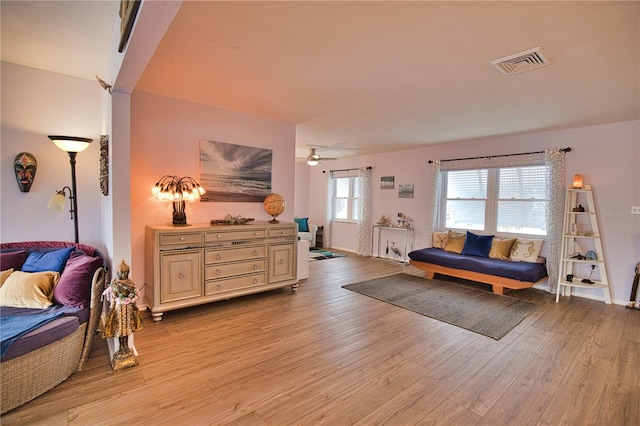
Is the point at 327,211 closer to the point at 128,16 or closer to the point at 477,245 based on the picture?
the point at 477,245

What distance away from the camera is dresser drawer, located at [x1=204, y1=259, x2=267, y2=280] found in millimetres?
3369

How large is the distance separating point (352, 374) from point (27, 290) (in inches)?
101

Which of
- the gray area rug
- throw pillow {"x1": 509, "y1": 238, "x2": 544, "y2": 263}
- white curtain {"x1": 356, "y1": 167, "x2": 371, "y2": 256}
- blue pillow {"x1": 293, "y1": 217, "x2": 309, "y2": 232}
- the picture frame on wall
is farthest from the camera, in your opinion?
blue pillow {"x1": 293, "y1": 217, "x2": 309, "y2": 232}

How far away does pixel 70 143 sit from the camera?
274 cm

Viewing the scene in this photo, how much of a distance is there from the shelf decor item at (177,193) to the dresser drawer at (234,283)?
778mm

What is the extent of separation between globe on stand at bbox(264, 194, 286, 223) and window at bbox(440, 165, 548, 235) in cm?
353

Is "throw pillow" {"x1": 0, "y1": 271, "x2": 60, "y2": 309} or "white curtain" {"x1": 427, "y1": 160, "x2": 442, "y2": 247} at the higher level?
"white curtain" {"x1": 427, "y1": 160, "x2": 442, "y2": 247}

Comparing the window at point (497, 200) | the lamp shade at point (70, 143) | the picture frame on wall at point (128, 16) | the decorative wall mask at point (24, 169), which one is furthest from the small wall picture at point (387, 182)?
the decorative wall mask at point (24, 169)

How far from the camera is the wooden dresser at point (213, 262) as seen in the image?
306 cm

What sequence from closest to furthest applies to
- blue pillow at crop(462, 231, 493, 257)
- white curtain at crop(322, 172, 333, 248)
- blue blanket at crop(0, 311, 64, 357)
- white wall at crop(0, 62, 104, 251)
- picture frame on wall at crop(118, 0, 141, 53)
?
picture frame on wall at crop(118, 0, 141, 53) → blue blanket at crop(0, 311, 64, 357) → white wall at crop(0, 62, 104, 251) → blue pillow at crop(462, 231, 493, 257) → white curtain at crop(322, 172, 333, 248)

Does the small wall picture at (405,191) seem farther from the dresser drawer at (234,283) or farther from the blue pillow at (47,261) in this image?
the blue pillow at (47,261)

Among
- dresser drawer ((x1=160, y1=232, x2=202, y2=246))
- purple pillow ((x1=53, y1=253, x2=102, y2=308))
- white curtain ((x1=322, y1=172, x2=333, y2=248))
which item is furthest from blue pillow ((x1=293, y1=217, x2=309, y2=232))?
purple pillow ((x1=53, y1=253, x2=102, y2=308))

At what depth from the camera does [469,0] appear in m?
1.66

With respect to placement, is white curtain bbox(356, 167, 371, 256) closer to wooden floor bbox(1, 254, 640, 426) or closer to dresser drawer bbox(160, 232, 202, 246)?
wooden floor bbox(1, 254, 640, 426)
